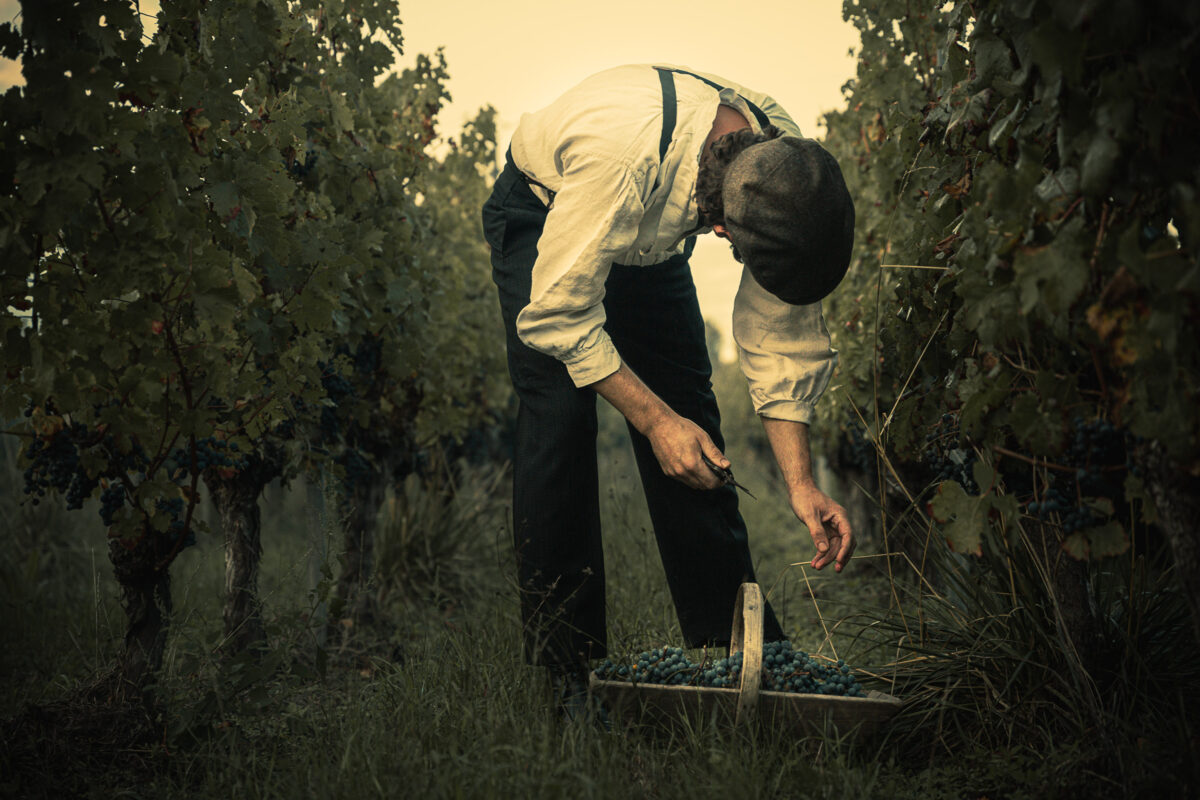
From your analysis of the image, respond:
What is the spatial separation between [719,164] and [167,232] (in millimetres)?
1219

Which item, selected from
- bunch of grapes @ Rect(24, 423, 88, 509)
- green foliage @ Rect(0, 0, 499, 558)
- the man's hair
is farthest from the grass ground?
the man's hair

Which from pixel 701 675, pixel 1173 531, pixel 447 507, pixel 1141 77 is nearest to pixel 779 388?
pixel 701 675

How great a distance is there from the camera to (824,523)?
2.22m

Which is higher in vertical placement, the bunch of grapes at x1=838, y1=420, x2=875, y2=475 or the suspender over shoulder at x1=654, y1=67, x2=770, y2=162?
the suspender over shoulder at x1=654, y1=67, x2=770, y2=162

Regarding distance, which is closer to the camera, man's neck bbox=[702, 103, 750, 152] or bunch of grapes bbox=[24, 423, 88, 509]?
man's neck bbox=[702, 103, 750, 152]

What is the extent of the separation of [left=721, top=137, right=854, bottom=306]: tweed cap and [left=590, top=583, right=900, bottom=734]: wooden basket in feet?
2.45

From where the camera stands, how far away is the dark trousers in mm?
2264

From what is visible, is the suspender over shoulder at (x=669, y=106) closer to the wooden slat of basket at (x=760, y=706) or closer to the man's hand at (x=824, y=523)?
the man's hand at (x=824, y=523)

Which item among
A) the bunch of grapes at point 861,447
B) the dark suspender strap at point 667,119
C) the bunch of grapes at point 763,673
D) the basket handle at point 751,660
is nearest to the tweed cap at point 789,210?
the dark suspender strap at point 667,119

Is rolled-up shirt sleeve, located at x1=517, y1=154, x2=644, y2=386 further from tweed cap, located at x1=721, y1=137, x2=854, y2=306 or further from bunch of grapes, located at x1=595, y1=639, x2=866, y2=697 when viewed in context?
bunch of grapes, located at x1=595, y1=639, x2=866, y2=697

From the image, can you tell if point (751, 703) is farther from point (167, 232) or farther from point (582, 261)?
point (167, 232)

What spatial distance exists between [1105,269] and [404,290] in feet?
8.74

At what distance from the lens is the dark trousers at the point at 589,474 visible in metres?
2.26

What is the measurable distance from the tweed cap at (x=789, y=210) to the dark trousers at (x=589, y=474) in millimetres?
492
